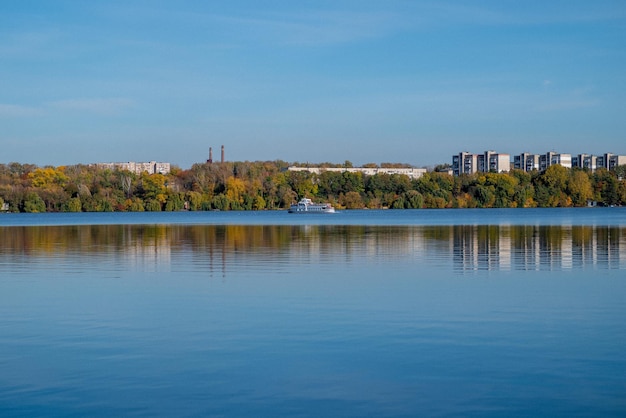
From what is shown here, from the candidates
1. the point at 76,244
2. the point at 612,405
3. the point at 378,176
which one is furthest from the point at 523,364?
the point at 378,176

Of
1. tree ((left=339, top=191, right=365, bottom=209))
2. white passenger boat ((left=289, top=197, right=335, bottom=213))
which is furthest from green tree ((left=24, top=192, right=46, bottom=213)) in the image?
tree ((left=339, top=191, right=365, bottom=209))

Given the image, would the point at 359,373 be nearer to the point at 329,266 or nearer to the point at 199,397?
the point at 199,397

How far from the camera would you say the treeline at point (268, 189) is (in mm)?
114438

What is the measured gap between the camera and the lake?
28.8 ft

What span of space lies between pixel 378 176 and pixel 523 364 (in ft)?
411

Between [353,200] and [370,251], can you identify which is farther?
[353,200]

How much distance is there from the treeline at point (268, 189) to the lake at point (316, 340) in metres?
94.4

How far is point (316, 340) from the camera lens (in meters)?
11.9

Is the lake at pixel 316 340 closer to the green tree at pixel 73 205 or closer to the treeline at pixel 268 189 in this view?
the green tree at pixel 73 205

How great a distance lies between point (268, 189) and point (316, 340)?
114 m

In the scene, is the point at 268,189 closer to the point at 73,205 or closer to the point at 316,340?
the point at 73,205

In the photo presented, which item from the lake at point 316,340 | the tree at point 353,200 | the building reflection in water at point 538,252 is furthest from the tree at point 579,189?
the lake at point 316,340

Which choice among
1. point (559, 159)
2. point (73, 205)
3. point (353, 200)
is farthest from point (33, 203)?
point (559, 159)

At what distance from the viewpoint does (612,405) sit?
332 inches
